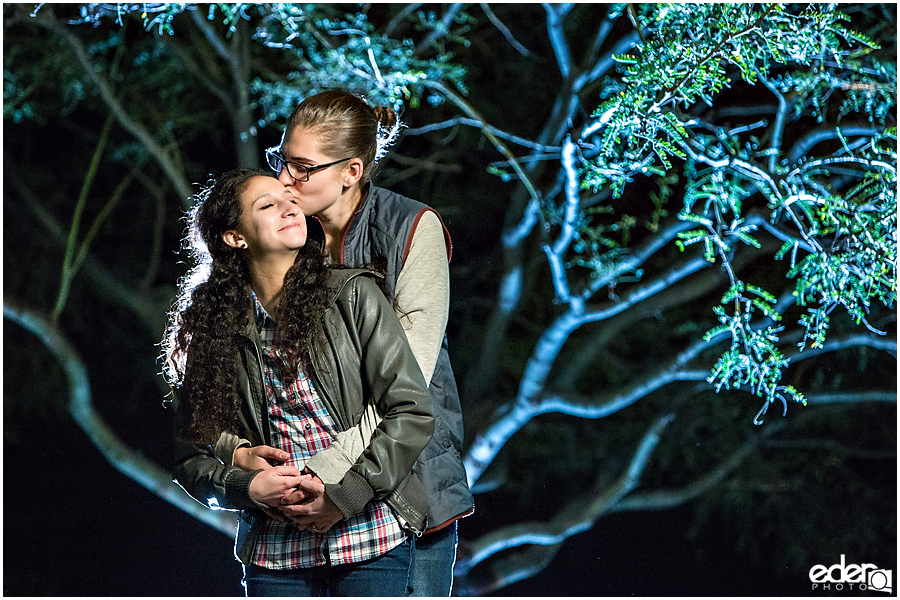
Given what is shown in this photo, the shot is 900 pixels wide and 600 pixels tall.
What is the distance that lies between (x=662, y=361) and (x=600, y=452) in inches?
16.5

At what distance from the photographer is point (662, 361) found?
123 inches

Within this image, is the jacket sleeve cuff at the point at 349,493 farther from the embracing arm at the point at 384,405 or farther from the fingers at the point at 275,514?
the fingers at the point at 275,514

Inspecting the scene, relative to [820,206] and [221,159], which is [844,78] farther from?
[221,159]

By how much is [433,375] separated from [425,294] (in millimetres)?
173

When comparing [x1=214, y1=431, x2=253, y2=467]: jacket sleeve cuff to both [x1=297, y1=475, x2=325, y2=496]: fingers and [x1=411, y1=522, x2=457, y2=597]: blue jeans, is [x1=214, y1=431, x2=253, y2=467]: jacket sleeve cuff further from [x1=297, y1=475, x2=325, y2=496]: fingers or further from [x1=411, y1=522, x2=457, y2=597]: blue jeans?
[x1=411, y1=522, x2=457, y2=597]: blue jeans

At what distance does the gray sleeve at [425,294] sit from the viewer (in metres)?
1.69

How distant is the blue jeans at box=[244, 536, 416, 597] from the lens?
1569mm

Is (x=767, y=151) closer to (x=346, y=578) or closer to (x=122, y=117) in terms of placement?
(x=346, y=578)

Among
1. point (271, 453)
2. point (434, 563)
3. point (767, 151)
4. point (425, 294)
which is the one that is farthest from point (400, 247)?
point (767, 151)

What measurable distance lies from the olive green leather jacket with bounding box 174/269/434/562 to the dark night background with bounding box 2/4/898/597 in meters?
1.55

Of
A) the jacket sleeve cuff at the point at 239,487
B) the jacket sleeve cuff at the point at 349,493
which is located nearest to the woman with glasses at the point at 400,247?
the jacket sleeve cuff at the point at 349,493

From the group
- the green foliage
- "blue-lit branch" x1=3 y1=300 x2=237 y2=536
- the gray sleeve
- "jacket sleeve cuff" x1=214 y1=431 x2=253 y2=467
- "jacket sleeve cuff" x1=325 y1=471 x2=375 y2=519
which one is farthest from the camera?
"blue-lit branch" x1=3 y1=300 x2=237 y2=536

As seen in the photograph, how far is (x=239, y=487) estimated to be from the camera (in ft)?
4.96

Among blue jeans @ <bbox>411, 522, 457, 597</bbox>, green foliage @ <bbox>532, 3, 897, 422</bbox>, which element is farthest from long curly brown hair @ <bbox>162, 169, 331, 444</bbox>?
green foliage @ <bbox>532, 3, 897, 422</bbox>
